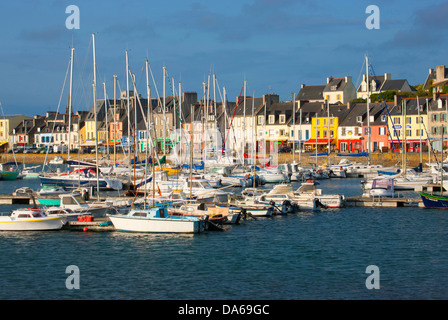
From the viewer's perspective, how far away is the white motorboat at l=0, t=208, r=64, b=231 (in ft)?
120

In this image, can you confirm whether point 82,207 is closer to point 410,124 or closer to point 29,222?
point 29,222

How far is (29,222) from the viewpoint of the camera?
120ft

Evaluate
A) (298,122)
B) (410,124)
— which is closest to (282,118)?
(298,122)

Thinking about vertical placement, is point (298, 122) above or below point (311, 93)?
below

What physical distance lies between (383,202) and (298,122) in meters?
59.1

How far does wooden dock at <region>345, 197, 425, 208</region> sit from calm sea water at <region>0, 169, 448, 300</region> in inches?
256

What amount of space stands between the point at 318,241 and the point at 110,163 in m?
48.5

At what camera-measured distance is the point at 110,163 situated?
80562 millimetres

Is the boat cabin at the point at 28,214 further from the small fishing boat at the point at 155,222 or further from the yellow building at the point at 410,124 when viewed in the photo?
the yellow building at the point at 410,124

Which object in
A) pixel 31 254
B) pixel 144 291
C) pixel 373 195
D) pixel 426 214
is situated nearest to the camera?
pixel 144 291

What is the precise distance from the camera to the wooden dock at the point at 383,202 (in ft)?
160

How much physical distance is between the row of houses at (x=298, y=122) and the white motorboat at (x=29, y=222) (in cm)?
3965
